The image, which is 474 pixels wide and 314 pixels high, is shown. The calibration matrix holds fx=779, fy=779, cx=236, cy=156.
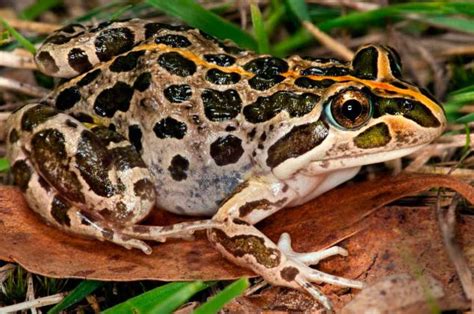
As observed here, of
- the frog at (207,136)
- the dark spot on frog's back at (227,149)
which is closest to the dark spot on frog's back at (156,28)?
the frog at (207,136)

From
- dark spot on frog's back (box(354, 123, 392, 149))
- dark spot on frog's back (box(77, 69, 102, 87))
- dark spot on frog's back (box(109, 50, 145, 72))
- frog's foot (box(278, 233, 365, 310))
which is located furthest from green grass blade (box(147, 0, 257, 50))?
frog's foot (box(278, 233, 365, 310))

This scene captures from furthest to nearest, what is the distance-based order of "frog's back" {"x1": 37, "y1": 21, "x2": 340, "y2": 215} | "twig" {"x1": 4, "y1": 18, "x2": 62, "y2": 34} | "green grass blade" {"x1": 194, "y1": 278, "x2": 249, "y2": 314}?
"twig" {"x1": 4, "y1": 18, "x2": 62, "y2": 34}
"frog's back" {"x1": 37, "y1": 21, "x2": 340, "y2": 215}
"green grass blade" {"x1": 194, "y1": 278, "x2": 249, "y2": 314}

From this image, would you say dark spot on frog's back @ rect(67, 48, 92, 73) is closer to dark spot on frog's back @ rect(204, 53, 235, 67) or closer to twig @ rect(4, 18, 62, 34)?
dark spot on frog's back @ rect(204, 53, 235, 67)

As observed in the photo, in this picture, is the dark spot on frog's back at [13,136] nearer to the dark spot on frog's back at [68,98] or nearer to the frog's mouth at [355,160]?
the dark spot on frog's back at [68,98]

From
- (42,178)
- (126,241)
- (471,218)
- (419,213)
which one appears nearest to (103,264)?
(126,241)

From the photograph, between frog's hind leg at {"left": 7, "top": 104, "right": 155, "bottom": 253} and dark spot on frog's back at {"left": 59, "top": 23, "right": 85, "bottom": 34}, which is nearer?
frog's hind leg at {"left": 7, "top": 104, "right": 155, "bottom": 253}
